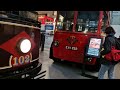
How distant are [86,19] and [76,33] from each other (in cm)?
48

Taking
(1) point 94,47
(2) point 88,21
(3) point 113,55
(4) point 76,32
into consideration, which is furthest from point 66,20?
(3) point 113,55

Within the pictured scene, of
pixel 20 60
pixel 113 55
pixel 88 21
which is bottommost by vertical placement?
pixel 113 55

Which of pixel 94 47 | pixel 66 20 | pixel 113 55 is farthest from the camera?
pixel 66 20

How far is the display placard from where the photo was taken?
151 inches

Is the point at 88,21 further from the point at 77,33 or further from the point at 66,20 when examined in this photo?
the point at 66,20

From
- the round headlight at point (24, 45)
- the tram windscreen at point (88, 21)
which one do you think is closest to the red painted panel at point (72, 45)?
the tram windscreen at point (88, 21)

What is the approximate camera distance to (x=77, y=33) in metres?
4.48

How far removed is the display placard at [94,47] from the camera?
3.84 m

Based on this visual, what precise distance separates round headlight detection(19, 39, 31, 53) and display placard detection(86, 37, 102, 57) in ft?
8.45

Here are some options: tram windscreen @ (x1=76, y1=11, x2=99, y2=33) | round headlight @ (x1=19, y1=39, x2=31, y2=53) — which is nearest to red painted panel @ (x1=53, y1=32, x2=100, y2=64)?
tram windscreen @ (x1=76, y1=11, x2=99, y2=33)

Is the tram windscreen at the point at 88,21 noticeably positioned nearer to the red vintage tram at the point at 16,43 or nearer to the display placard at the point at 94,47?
the display placard at the point at 94,47

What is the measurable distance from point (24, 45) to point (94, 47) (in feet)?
8.82

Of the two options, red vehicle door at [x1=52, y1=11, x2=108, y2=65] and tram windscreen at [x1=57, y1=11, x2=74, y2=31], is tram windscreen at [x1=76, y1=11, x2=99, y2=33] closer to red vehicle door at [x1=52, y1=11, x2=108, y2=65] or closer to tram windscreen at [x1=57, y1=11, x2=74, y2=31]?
red vehicle door at [x1=52, y1=11, x2=108, y2=65]
